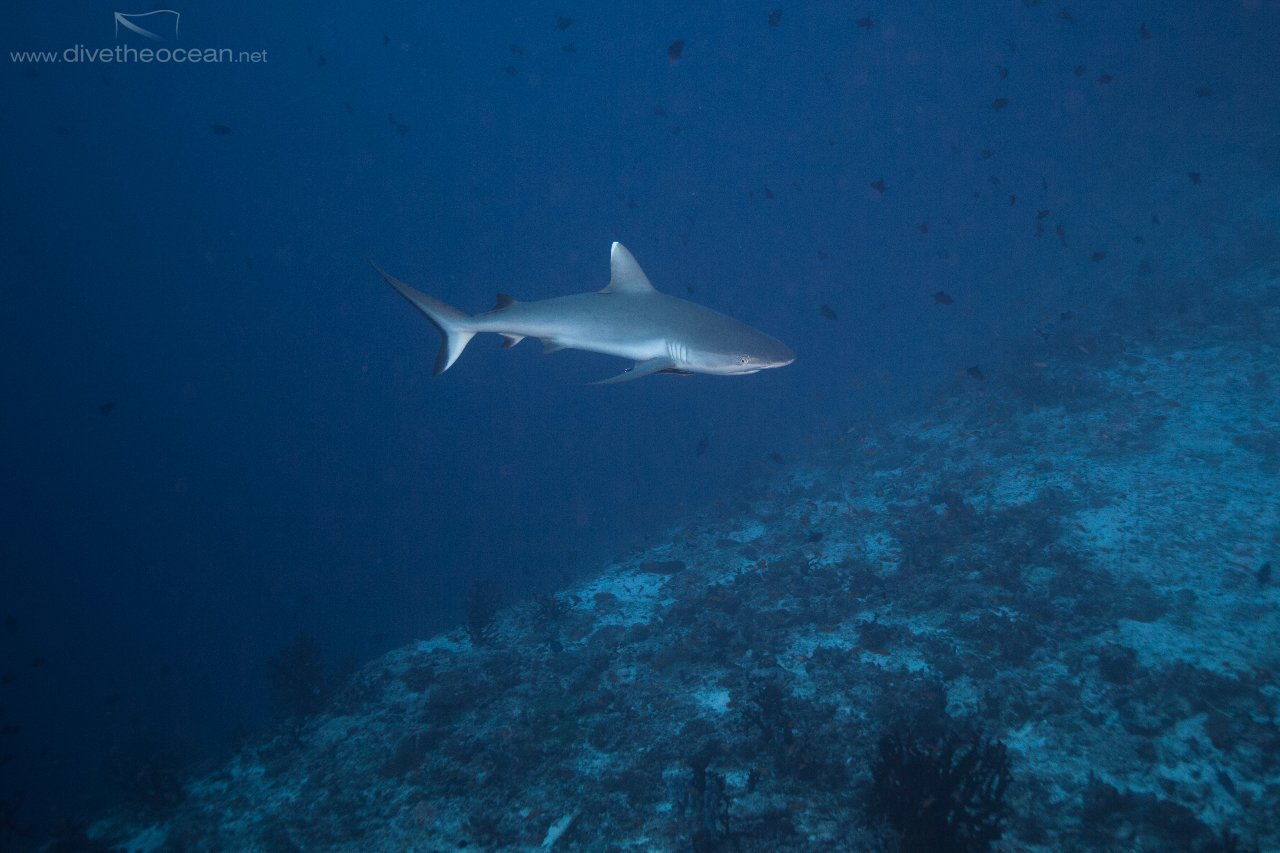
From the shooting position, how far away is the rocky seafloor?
4.32m

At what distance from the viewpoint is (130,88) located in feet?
216

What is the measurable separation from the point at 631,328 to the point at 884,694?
540cm

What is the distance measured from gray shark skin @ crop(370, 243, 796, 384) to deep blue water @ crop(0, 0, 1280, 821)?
10.3 meters

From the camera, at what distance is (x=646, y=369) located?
5246 millimetres

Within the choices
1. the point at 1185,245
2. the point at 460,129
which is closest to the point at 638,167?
the point at 460,129

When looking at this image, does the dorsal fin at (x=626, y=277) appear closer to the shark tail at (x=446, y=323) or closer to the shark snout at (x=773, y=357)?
the shark snout at (x=773, y=357)

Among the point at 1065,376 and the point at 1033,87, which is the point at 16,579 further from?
the point at 1033,87

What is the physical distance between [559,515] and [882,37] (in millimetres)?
105860

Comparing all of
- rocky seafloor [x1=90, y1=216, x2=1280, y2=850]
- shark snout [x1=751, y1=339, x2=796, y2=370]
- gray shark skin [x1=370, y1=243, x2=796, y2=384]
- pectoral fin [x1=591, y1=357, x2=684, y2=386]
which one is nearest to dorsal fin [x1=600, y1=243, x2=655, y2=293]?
gray shark skin [x1=370, y1=243, x2=796, y2=384]

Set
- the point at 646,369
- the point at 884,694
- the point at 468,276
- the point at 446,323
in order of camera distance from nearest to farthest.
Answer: the point at 646,369 → the point at 884,694 → the point at 446,323 → the point at 468,276

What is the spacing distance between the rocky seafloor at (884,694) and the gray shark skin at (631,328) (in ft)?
13.1

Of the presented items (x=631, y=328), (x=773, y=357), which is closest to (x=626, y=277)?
(x=631, y=328)

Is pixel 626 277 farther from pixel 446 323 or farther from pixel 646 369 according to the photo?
pixel 446 323

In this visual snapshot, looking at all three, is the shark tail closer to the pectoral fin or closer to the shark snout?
the pectoral fin
